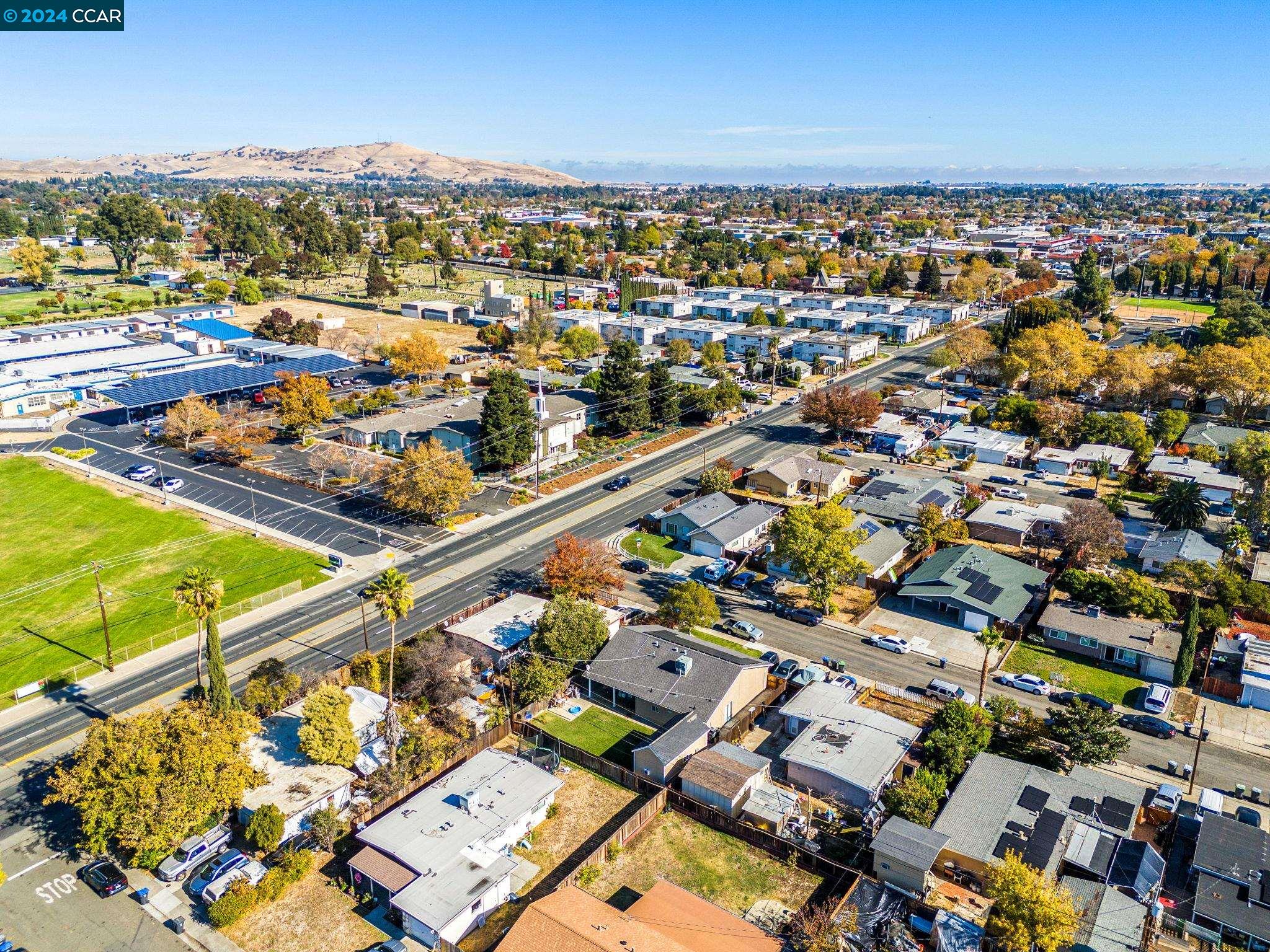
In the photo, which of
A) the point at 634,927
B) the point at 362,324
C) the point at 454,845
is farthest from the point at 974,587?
the point at 362,324

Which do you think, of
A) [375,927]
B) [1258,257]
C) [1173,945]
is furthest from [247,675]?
[1258,257]

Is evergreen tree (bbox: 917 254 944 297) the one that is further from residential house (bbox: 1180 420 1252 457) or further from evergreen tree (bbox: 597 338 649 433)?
evergreen tree (bbox: 597 338 649 433)

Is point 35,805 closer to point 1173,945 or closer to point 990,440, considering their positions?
point 1173,945

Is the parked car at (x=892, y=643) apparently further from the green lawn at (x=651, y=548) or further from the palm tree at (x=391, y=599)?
the palm tree at (x=391, y=599)

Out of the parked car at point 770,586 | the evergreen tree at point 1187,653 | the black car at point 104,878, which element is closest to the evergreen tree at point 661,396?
the parked car at point 770,586

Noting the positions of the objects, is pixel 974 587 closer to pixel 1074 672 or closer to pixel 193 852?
pixel 1074 672

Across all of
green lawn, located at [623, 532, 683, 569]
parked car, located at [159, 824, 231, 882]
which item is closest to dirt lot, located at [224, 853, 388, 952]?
parked car, located at [159, 824, 231, 882]
